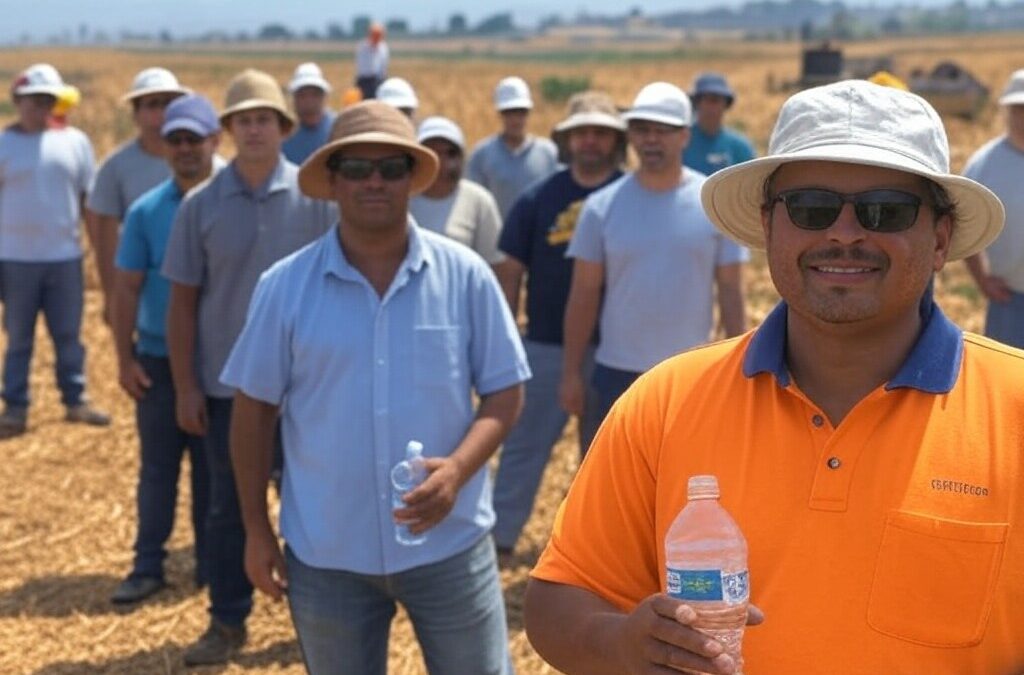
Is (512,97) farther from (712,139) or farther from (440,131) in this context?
(440,131)

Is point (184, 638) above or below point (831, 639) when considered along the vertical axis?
below

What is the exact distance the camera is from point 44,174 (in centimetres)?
956

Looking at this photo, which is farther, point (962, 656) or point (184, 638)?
point (184, 638)

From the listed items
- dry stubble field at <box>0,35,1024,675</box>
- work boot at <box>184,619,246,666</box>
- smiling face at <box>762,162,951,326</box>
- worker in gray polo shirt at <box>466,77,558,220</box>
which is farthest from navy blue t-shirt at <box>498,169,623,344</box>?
smiling face at <box>762,162,951,326</box>

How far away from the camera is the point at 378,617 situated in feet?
13.8

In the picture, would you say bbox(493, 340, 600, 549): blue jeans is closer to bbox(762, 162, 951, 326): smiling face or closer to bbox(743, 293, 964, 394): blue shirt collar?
bbox(743, 293, 964, 394): blue shirt collar

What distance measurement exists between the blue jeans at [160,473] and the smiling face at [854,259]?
4.40 m

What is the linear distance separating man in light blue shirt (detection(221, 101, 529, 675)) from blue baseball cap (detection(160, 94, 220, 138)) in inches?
87.8

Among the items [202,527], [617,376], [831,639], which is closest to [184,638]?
[202,527]

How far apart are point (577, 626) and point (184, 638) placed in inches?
162

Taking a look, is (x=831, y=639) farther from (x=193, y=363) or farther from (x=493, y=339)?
(x=193, y=363)

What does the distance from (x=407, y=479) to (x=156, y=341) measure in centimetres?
269

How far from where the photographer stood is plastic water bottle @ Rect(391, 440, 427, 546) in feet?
13.3

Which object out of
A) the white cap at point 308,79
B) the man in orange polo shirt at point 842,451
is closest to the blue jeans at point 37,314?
Result: the white cap at point 308,79
